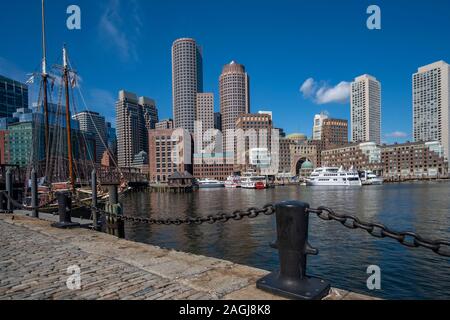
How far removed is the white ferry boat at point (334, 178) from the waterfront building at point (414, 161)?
66291 millimetres

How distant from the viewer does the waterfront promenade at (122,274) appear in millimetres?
3706

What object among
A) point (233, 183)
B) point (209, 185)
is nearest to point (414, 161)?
point (233, 183)

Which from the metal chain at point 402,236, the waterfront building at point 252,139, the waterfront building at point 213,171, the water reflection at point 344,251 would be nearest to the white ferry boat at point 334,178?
the waterfront building at point 252,139

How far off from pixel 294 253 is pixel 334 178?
386ft

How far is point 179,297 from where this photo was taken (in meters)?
3.57

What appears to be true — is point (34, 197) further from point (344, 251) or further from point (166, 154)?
point (166, 154)

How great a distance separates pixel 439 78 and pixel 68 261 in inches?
10328

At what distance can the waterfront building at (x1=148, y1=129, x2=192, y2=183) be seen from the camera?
16250cm

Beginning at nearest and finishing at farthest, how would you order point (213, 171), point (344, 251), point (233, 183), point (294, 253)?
point (294, 253), point (344, 251), point (233, 183), point (213, 171)

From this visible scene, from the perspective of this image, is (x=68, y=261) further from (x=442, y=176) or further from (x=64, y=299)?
(x=442, y=176)

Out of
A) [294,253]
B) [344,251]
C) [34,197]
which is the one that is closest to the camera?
[294,253]

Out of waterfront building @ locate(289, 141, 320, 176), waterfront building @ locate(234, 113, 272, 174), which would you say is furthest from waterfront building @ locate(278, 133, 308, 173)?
waterfront building @ locate(234, 113, 272, 174)

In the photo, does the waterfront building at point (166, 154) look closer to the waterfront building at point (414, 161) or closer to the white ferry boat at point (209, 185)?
the white ferry boat at point (209, 185)

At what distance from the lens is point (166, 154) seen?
535 ft
